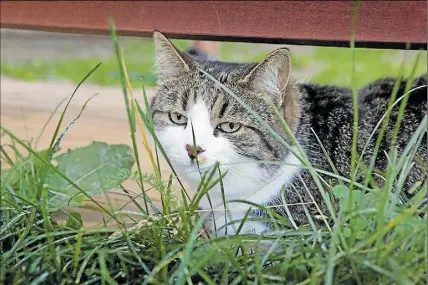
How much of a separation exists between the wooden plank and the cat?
4.2 inches

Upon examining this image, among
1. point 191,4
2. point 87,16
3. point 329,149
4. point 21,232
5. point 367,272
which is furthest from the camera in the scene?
point 87,16

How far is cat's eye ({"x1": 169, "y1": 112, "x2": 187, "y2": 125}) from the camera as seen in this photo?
1696 millimetres

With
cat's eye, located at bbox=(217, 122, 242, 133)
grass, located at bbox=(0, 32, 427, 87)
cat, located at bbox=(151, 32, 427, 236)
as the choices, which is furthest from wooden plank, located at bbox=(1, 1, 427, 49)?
grass, located at bbox=(0, 32, 427, 87)

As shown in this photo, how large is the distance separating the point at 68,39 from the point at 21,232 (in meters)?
5.93

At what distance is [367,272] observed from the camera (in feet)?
3.38

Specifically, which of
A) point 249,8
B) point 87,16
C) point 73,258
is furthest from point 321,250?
point 87,16

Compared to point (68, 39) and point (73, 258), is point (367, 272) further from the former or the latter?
point (68, 39)

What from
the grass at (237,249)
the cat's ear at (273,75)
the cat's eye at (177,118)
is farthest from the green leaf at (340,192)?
the cat's eye at (177,118)

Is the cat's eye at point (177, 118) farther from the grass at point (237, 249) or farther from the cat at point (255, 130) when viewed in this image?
the grass at point (237, 249)

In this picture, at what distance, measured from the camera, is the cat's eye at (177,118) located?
1696mm

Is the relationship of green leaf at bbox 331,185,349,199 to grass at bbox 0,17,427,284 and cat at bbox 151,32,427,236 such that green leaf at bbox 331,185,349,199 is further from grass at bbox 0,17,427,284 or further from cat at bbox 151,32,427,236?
cat at bbox 151,32,427,236

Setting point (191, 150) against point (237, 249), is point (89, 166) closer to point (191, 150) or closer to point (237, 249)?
point (191, 150)

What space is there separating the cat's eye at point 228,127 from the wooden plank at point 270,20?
25cm

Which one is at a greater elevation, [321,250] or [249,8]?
[249,8]
